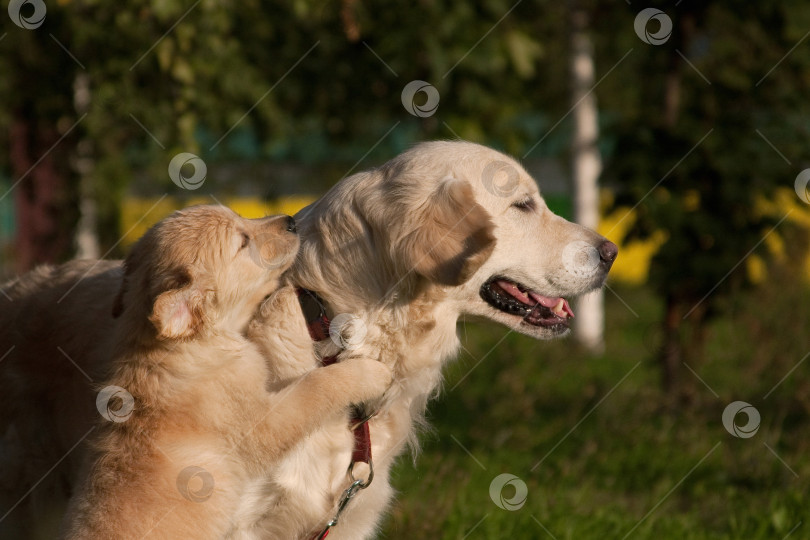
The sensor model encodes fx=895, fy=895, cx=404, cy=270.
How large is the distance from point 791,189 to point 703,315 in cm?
119

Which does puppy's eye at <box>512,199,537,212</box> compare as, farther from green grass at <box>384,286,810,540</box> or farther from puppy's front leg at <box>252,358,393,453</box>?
puppy's front leg at <box>252,358,393,453</box>

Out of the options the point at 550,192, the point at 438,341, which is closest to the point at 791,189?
the point at 438,341

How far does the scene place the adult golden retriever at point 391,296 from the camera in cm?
336

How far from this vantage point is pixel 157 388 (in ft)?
10.5

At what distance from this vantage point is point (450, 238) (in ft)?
10.8

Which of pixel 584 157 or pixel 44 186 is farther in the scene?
pixel 584 157

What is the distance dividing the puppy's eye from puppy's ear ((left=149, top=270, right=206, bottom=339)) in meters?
1.31

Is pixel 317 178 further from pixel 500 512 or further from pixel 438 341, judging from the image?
pixel 438 341

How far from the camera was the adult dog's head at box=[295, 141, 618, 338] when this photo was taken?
3.31m

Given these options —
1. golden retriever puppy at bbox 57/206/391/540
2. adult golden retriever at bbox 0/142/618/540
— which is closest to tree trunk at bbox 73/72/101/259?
adult golden retriever at bbox 0/142/618/540

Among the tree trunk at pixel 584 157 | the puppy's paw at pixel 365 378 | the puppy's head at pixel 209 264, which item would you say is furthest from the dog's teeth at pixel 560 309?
the tree trunk at pixel 584 157

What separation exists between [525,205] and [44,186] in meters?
5.42

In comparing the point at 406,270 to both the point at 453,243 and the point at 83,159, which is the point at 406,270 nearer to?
the point at 453,243

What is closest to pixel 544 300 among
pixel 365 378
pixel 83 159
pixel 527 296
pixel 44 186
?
pixel 527 296
